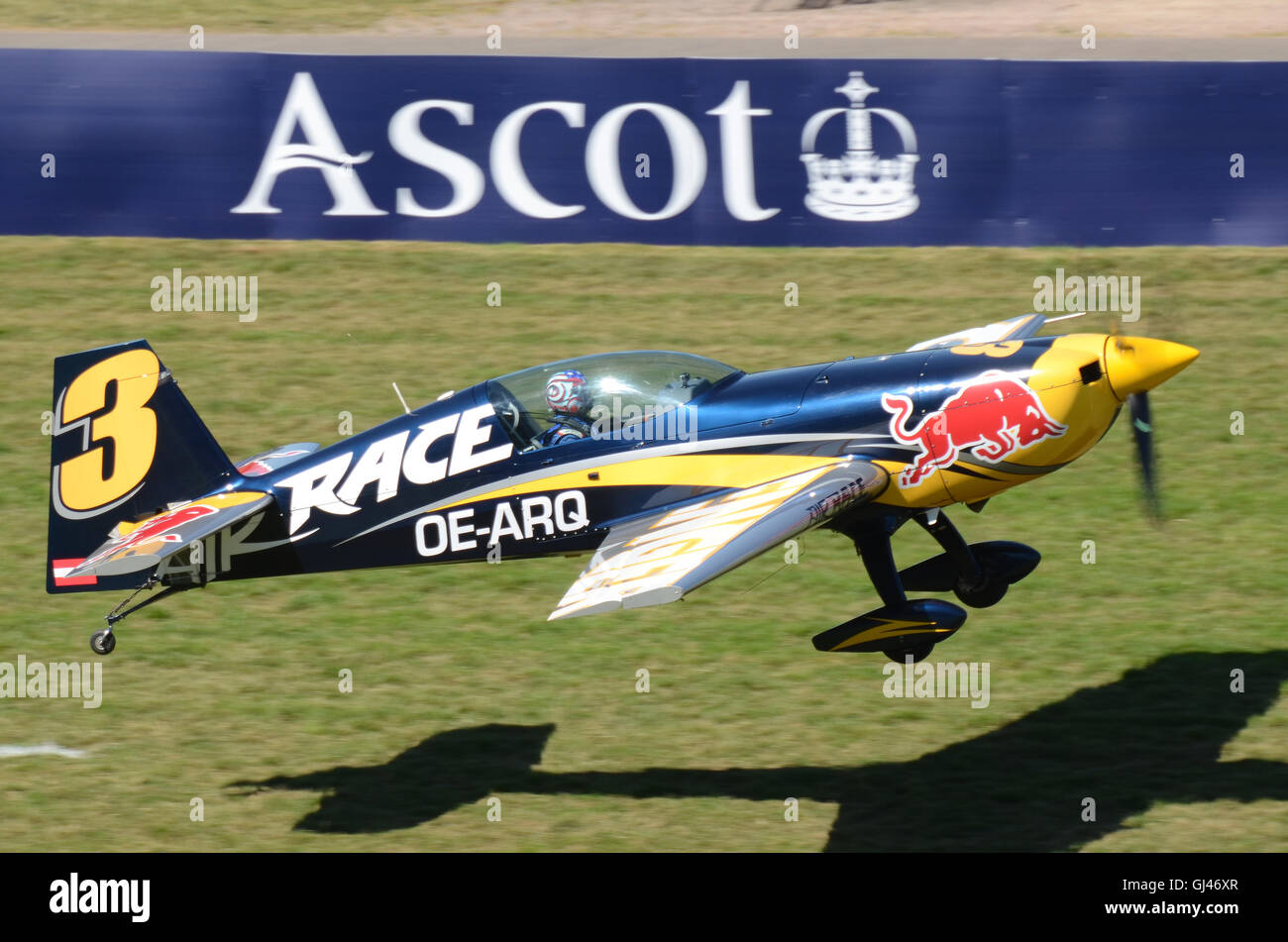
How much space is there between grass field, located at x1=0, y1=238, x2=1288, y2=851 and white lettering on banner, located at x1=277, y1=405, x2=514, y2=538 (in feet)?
7.46

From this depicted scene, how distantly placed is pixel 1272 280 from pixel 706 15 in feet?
36.6

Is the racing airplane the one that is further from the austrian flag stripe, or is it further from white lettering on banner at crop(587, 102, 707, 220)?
white lettering on banner at crop(587, 102, 707, 220)

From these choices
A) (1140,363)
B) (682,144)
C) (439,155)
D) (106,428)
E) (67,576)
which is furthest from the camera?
(439,155)

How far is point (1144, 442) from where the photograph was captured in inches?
492

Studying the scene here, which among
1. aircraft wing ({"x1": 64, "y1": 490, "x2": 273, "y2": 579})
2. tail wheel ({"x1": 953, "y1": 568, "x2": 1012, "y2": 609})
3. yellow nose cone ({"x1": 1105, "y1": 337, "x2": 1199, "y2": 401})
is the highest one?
yellow nose cone ({"x1": 1105, "y1": 337, "x2": 1199, "y2": 401})

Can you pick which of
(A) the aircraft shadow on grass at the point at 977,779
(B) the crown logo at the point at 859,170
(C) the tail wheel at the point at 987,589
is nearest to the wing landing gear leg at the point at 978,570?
(C) the tail wheel at the point at 987,589

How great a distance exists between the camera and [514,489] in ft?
41.1

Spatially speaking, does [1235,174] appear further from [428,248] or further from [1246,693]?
[428,248]

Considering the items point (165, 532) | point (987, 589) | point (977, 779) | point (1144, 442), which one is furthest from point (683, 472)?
point (165, 532)

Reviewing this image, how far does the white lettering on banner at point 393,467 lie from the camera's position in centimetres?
1258

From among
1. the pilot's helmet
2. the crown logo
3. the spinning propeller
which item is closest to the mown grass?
the crown logo

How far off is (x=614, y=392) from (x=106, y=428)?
4.14 m

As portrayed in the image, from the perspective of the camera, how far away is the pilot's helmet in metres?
12.5

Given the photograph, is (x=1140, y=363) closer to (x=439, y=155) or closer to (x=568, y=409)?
(x=568, y=409)
